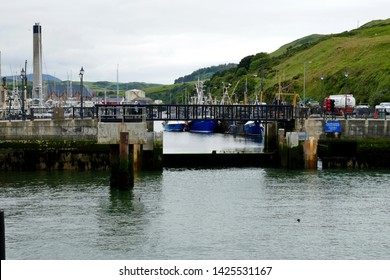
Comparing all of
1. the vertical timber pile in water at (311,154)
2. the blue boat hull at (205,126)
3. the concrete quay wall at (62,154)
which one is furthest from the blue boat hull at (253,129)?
the concrete quay wall at (62,154)

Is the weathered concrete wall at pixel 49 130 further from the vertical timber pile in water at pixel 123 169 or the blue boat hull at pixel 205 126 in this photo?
the blue boat hull at pixel 205 126

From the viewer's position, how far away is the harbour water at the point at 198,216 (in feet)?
149

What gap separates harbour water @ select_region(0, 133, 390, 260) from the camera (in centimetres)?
4553

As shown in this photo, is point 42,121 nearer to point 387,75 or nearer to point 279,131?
point 279,131

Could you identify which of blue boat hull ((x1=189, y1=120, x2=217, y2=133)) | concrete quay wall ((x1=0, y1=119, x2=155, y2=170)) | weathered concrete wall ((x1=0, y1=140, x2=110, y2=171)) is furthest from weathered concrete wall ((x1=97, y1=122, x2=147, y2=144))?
blue boat hull ((x1=189, y1=120, x2=217, y2=133))

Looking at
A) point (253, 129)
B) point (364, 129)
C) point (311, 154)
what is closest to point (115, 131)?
point (311, 154)

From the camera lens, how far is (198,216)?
184ft

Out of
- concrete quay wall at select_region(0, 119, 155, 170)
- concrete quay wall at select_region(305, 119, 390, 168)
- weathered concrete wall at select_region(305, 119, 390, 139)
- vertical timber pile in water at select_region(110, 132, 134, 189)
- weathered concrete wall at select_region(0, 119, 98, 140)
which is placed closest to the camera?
vertical timber pile in water at select_region(110, 132, 134, 189)

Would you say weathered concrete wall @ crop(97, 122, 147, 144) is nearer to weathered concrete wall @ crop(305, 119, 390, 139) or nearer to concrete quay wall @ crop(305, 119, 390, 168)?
concrete quay wall @ crop(305, 119, 390, 168)

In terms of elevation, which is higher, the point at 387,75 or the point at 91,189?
the point at 387,75

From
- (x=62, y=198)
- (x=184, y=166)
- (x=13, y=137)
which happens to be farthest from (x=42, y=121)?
(x=62, y=198)

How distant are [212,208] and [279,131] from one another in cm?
3314
